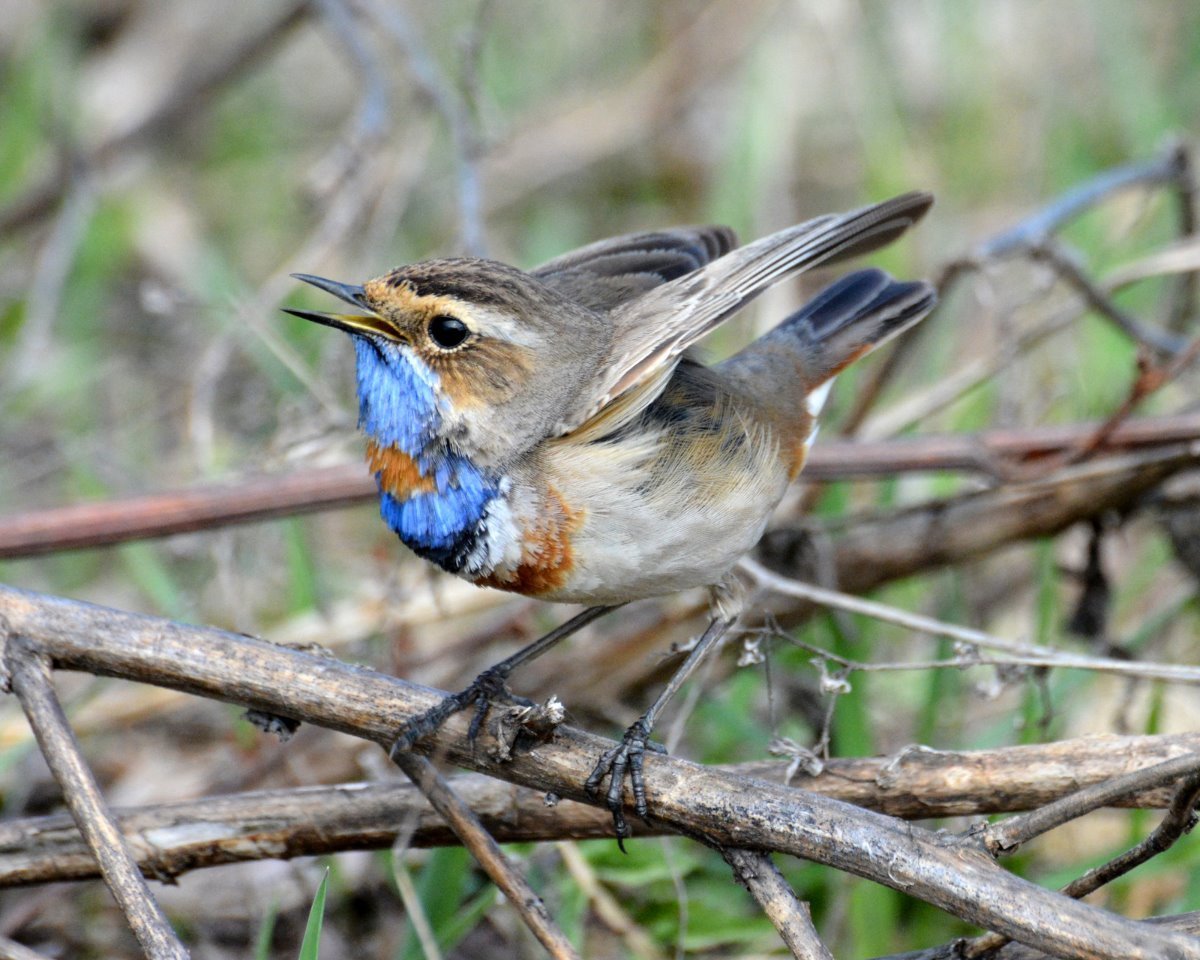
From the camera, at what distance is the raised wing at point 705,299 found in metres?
3.74

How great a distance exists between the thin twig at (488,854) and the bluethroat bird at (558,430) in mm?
149

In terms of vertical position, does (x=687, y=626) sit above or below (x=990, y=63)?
below

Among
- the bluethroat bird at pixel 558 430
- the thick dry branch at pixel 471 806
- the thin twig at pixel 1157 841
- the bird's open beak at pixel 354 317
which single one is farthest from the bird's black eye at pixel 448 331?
the thin twig at pixel 1157 841

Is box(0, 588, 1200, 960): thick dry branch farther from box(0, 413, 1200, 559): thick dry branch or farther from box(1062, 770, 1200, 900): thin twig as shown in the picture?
box(0, 413, 1200, 559): thick dry branch

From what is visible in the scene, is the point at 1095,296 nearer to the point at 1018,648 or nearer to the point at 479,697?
the point at 1018,648

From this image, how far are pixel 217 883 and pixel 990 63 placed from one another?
6.58m

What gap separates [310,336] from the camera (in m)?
6.61

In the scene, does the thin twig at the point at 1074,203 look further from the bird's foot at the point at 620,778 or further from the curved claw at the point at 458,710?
the bird's foot at the point at 620,778

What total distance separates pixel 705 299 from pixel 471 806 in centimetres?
141

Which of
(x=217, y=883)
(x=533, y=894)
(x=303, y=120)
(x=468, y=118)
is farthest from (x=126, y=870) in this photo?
(x=303, y=120)

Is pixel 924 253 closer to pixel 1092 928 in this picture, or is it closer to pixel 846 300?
pixel 846 300

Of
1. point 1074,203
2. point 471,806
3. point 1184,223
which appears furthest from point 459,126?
point 471,806

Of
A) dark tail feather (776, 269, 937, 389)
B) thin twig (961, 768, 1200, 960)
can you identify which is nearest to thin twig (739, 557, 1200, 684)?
dark tail feather (776, 269, 937, 389)

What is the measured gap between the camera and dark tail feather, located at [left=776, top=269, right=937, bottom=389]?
16.0 feet
